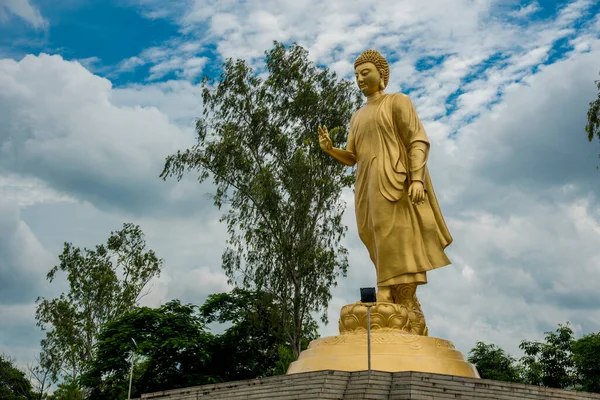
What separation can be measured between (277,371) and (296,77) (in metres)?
8.45

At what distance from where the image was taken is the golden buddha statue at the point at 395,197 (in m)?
10.7

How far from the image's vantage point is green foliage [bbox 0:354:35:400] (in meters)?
30.6

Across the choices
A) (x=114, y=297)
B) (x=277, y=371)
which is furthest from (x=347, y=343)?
(x=114, y=297)

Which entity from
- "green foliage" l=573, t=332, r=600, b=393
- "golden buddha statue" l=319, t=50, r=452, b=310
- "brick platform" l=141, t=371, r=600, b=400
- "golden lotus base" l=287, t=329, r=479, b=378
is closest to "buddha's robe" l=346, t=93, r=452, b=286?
"golden buddha statue" l=319, t=50, r=452, b=310

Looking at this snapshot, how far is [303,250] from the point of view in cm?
1886

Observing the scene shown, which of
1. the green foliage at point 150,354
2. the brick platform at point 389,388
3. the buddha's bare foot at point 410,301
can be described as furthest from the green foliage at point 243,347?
the brick platform at point 389,388

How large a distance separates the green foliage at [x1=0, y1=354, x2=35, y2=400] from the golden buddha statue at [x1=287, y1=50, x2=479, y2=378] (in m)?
24.1

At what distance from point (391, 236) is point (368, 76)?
9.02 ft

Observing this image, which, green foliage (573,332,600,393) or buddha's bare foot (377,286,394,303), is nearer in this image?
buddha's bare foot (377,286,394,303)

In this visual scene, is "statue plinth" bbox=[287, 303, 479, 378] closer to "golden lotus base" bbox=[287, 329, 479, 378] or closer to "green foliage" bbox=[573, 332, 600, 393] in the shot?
"golden lotus base" bbox=[287, 329, 479, 378]

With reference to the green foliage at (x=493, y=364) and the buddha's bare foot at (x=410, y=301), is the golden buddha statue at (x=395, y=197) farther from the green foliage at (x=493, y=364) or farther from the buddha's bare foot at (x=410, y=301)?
the green foliage at (x=493, y=364)

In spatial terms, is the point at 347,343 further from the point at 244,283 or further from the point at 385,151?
the point at 244,283

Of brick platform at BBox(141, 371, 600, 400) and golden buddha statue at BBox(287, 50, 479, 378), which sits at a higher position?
golden buddha statue at BBox(287, 50, 479, 378)

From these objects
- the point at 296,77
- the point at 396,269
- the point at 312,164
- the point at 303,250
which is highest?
the point at 296,77
